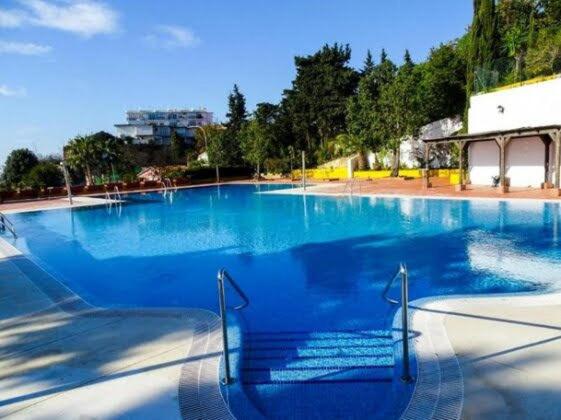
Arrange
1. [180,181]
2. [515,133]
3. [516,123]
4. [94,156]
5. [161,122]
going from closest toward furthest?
[515,133]
[516,123]
[180,181]
[94,156]
[161,122]

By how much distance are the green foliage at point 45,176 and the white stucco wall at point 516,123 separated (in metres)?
38.0

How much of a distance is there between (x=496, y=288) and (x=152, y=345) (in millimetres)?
6459

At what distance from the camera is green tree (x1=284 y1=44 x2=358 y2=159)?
42406mm

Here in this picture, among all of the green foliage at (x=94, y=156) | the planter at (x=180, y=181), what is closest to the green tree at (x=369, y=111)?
the planter at (x=180, y=181)

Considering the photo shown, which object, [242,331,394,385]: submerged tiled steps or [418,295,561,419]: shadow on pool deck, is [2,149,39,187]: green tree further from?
[418,295,561,419]: shadow on pool deck

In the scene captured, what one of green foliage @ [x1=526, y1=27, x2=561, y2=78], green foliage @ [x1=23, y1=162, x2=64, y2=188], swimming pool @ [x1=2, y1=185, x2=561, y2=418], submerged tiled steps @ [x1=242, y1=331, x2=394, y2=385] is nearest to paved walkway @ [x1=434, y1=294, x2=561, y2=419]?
swimming pool @ [x1=2, y1=185, x2=561, y2=418]

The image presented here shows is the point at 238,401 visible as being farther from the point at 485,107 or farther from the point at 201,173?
the point at 201,173

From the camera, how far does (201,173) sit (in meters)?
43.3

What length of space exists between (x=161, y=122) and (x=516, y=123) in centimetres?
10193

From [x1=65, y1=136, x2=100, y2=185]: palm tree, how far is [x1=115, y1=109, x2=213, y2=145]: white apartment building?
50785mm

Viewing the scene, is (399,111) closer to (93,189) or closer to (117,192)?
(117,192)

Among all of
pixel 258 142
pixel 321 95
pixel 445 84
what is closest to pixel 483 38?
pixel 445 84

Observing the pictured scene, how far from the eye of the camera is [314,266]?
11.0 metres

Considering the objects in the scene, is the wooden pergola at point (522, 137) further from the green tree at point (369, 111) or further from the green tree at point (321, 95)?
the green tree at point (321, 95)
